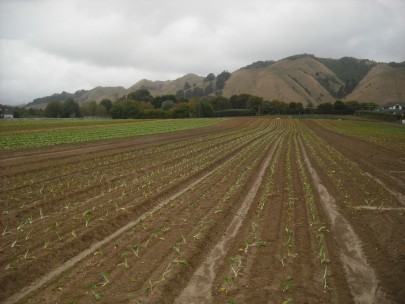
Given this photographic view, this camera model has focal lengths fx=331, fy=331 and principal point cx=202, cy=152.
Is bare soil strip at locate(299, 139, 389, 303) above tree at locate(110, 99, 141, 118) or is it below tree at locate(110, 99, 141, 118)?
below

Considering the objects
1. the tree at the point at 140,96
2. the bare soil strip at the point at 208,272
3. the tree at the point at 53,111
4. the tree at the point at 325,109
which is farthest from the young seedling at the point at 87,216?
the tree at the point at 140,96

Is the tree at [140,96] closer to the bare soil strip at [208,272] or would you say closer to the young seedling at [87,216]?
the young seedling at [87,216]

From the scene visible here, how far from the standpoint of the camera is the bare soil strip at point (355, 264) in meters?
6.47

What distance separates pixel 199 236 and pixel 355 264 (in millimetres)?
3896

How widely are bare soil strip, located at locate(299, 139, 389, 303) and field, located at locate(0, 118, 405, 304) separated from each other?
0.03m

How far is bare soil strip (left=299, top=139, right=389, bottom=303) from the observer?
6.47 metres

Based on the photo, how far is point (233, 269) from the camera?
23.9 ft

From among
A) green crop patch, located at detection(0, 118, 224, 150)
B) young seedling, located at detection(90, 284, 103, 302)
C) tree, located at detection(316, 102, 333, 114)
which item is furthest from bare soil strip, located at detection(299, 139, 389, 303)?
tree, located at detection(316, 102, 333, 114)

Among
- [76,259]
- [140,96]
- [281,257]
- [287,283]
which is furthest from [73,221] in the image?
[140,96]

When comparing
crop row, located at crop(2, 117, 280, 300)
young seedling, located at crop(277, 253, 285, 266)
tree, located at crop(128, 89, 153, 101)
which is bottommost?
young seedling, located at crop(277, 253, 285, 266)

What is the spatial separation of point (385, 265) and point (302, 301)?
2775mm

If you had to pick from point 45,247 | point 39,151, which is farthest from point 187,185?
point 39,151

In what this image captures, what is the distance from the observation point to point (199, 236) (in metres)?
9.05

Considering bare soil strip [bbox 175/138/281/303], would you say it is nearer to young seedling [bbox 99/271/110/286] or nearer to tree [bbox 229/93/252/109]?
young seedling [bbox 99/271/110/286]
